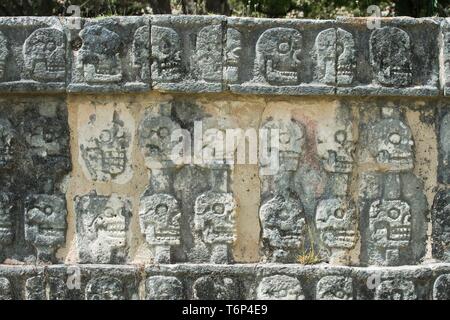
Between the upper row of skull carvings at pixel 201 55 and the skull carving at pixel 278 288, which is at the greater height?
the upper row of skull carvings at pixel 201 55

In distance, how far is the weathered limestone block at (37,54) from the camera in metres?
5.43

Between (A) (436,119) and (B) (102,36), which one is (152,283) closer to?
(B) (102,36)

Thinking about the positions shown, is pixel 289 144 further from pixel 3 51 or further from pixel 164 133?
pixel 3 51

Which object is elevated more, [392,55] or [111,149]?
[392,55]

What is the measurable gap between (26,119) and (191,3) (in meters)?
4.04

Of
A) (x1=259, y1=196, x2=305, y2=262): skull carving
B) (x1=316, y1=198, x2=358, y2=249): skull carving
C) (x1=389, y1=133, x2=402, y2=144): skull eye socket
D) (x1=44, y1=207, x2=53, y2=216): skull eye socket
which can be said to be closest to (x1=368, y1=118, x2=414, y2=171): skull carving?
(x1=389, y1=133, x2=402, y2=144): skull eye socket

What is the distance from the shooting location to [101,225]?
556cm

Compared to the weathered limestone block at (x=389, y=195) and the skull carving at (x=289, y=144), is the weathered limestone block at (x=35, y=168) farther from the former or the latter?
the weathered limestone block at (x=389, y=195)

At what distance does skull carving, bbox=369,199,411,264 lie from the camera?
5484 millimetres

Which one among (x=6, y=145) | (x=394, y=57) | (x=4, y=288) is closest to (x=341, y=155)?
(x=394, y=57)

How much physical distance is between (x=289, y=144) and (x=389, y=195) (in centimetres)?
72

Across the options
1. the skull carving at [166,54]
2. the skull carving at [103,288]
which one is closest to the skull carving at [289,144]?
the skull carving at [166,54]

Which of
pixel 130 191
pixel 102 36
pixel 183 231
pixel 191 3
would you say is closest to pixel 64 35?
pixel 102 36

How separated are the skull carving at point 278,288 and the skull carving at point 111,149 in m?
1.16
